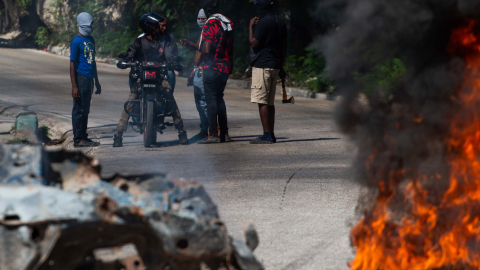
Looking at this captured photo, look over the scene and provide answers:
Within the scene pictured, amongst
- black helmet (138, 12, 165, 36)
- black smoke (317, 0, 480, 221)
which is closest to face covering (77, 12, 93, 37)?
black helmet (138, 12, 165, 36)

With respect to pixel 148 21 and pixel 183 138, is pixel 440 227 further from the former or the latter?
pixel 148 21

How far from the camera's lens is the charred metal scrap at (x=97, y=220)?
2365mm

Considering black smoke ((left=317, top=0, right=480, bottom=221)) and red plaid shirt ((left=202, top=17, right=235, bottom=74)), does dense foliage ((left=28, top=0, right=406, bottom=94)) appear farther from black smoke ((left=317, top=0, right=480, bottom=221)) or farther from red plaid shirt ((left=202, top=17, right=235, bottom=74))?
black smoke ((left=317, top=0, right=480, bottom=221))

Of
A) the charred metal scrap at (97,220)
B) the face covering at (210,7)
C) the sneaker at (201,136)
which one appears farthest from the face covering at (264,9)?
the charred metal scrap at (97,220)

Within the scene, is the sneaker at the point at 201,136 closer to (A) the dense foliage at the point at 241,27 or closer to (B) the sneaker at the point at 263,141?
(B) the sneaker at the point at 263,141

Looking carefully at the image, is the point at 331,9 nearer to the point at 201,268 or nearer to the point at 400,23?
the point at 400,23

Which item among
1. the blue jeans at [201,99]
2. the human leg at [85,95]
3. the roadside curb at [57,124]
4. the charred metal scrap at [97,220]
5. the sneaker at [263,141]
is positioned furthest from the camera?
the roadside curb at [57,124]

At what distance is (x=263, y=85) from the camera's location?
317 inches

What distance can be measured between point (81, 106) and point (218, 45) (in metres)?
2.02

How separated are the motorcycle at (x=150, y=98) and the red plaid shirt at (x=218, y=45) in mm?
473

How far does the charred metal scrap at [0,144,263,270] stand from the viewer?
7.76 ft

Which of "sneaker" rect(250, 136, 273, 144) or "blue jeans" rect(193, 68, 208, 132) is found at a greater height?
"blue jeans" rect(193, 68, 208, 132)

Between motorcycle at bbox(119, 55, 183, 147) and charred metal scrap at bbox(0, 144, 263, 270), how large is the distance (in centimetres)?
496

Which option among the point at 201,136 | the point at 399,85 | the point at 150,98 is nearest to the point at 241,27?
the point at 201,136
